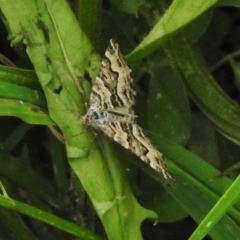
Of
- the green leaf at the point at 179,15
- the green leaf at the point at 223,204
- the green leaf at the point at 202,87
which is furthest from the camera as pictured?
the green leaf at the point at 202,87

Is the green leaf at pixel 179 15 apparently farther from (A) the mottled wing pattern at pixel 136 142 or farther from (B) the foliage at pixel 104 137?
(A) the mottled wing pattern at pixel 136 142

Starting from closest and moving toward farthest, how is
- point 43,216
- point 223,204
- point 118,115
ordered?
→ point 223,204
point 43,216
point 118,115

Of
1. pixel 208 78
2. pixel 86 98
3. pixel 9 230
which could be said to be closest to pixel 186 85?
pixel 208 78

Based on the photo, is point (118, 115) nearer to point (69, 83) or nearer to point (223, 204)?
point (69, 83)

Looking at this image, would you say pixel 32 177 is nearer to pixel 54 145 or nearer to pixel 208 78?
pixel 54 145

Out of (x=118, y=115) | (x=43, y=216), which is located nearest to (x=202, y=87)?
(x=118, y=115)

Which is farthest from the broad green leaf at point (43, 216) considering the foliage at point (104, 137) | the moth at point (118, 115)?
the moth at point (118, 115)

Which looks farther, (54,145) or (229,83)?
(229,83)
